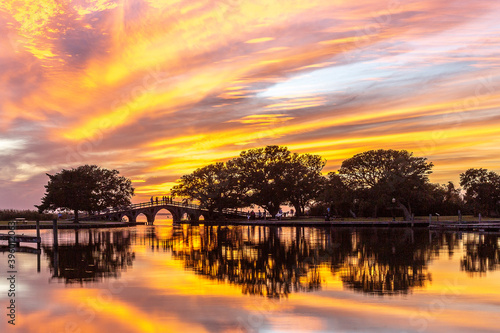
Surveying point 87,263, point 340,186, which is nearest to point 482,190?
point 340,186

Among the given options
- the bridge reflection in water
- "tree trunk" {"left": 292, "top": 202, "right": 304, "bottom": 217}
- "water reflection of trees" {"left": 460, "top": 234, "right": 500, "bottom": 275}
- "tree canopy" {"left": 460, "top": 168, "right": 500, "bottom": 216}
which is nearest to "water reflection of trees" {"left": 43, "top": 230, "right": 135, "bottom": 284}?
the bridge reflection in water

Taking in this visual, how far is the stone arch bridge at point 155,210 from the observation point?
115000 millimetres

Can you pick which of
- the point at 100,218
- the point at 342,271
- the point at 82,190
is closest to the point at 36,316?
the point at 342,271

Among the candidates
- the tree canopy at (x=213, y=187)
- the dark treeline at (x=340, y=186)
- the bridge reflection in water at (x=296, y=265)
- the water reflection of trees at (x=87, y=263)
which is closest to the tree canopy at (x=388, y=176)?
the dark treeline at (x=340, y=186)

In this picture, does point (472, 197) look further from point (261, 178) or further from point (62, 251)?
point (62, 251)

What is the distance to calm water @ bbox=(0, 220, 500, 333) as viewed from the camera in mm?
12633

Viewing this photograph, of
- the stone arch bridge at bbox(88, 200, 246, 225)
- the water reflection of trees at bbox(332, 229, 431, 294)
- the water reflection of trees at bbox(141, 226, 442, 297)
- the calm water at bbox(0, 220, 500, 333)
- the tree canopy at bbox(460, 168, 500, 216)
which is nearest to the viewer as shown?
the calm water at bbox(0, 220, 500, 333)

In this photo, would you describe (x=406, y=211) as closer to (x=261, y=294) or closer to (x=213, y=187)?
(x=213, y=187)

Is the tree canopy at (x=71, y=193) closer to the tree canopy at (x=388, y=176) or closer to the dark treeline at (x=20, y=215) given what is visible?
the dark treeline at (x=20, y=215)

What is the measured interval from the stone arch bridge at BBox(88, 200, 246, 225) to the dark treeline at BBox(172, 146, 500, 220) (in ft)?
9.17

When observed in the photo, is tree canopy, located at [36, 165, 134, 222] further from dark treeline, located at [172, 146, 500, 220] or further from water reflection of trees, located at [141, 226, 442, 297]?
water reflection of trees, located at [141, 226, 442, 297]

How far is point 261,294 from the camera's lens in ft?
53.7

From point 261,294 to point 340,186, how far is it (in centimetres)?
7612

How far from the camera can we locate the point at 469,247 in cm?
3378
